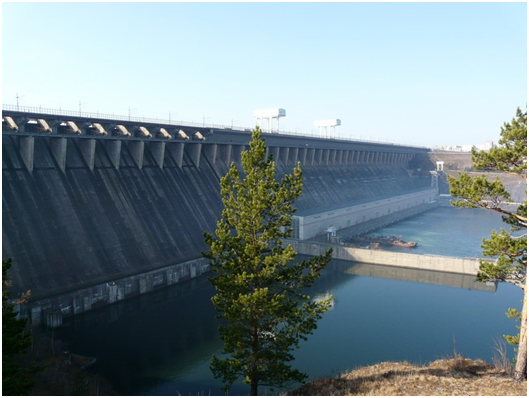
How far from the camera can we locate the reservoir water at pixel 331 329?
91.2ft

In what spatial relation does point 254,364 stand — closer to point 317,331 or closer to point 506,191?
point 506,191

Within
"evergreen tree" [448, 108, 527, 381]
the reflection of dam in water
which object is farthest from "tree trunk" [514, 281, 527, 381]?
the reflection of dam in water

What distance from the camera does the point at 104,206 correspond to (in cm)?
4422

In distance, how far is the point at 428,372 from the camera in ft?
68.4

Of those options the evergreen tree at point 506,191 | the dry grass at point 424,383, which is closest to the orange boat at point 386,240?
the dry grass at point 424,383

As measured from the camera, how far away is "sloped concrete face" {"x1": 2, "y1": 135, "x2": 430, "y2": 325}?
3553cm

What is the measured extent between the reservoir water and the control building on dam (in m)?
2.34

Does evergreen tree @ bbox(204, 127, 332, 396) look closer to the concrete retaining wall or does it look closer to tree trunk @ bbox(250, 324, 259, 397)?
tree trunk @ bbox(250, 324, 259, 397)

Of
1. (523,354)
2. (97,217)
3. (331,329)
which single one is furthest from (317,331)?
(97,217)

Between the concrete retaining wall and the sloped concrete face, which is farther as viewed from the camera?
the concrete retaining wall

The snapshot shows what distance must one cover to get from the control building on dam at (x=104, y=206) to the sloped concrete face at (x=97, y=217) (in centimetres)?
9

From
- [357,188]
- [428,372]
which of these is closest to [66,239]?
[428,372]

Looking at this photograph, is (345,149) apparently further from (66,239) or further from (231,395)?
(231,395)

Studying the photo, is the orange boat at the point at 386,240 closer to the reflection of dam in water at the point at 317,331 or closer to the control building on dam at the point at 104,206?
the control building on dam at the point at 104,206
